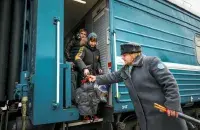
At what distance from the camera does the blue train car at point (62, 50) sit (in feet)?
6.30

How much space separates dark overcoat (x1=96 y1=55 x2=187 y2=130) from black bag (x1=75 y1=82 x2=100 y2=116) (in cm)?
54

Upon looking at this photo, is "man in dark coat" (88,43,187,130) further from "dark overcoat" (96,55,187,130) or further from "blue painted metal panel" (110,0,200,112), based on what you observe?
"blue painted metal panel" (110,0,200,112)

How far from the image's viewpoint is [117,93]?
2.46 meters

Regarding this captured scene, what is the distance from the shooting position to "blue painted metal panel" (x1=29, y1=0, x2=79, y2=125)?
1840mm

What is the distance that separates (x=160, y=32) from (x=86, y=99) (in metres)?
2.04

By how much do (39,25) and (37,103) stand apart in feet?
2.66

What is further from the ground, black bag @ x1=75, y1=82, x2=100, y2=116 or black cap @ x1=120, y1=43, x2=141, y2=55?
black cap @ x1=120, y1=43, x2=141, y2=55

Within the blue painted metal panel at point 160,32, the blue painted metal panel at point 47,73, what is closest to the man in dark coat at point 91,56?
the blue painted metal panel at point 160,32

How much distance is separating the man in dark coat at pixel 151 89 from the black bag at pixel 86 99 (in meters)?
0.51

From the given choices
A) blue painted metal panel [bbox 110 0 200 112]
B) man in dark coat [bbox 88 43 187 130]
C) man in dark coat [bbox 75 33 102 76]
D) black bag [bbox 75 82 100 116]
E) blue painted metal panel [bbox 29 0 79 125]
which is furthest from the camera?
blue painted metal panel [bbox 110 0 200 112]

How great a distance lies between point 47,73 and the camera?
1.92 m

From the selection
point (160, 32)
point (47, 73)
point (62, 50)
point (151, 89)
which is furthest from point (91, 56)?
point (160, 32)

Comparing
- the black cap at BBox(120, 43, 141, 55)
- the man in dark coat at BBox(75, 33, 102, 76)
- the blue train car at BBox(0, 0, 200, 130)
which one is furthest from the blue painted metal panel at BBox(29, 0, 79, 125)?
the black cap at BBox(120, 43, 141, 55)

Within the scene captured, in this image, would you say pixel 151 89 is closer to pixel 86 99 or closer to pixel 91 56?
pixel 86 99
